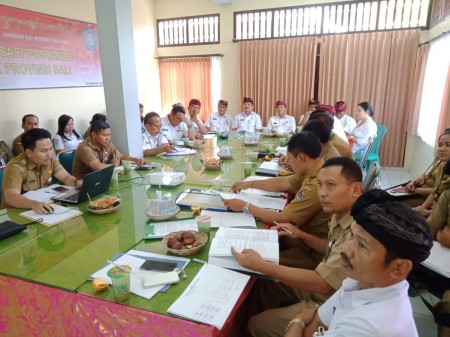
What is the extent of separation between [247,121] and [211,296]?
498 cm

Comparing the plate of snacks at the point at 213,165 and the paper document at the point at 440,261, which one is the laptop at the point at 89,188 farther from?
the paper document at the point at 440,261

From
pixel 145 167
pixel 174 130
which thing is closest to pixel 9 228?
pixel 145 167

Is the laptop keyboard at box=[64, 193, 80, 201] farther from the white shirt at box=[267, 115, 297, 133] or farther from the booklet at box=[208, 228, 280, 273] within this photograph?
the white shirt at box=[267, 115, 297, 133]

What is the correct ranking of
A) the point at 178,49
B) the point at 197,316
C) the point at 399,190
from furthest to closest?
1. the point at 178,49
2. the point at 399,190
3. the point at 197,316

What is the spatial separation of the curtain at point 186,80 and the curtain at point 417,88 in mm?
3822

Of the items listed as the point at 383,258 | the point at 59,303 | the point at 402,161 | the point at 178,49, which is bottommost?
the point at 402,161

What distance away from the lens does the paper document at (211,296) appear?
106 centimetres

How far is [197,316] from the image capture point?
3.46 ft

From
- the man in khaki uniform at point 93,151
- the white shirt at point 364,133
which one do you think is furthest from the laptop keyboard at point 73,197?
the white shirt at point 364,133

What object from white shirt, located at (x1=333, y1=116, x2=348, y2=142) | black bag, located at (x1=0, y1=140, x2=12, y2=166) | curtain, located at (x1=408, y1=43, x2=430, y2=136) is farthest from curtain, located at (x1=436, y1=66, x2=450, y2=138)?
black bag, located at (x1=0, y1=140, x2=12, y2=166)

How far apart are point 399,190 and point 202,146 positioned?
2330 mm

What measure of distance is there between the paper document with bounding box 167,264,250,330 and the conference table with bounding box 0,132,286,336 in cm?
2

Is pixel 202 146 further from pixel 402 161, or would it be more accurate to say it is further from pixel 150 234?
pixel 402 161

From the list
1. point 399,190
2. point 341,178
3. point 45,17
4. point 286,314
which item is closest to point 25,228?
point 286,314
